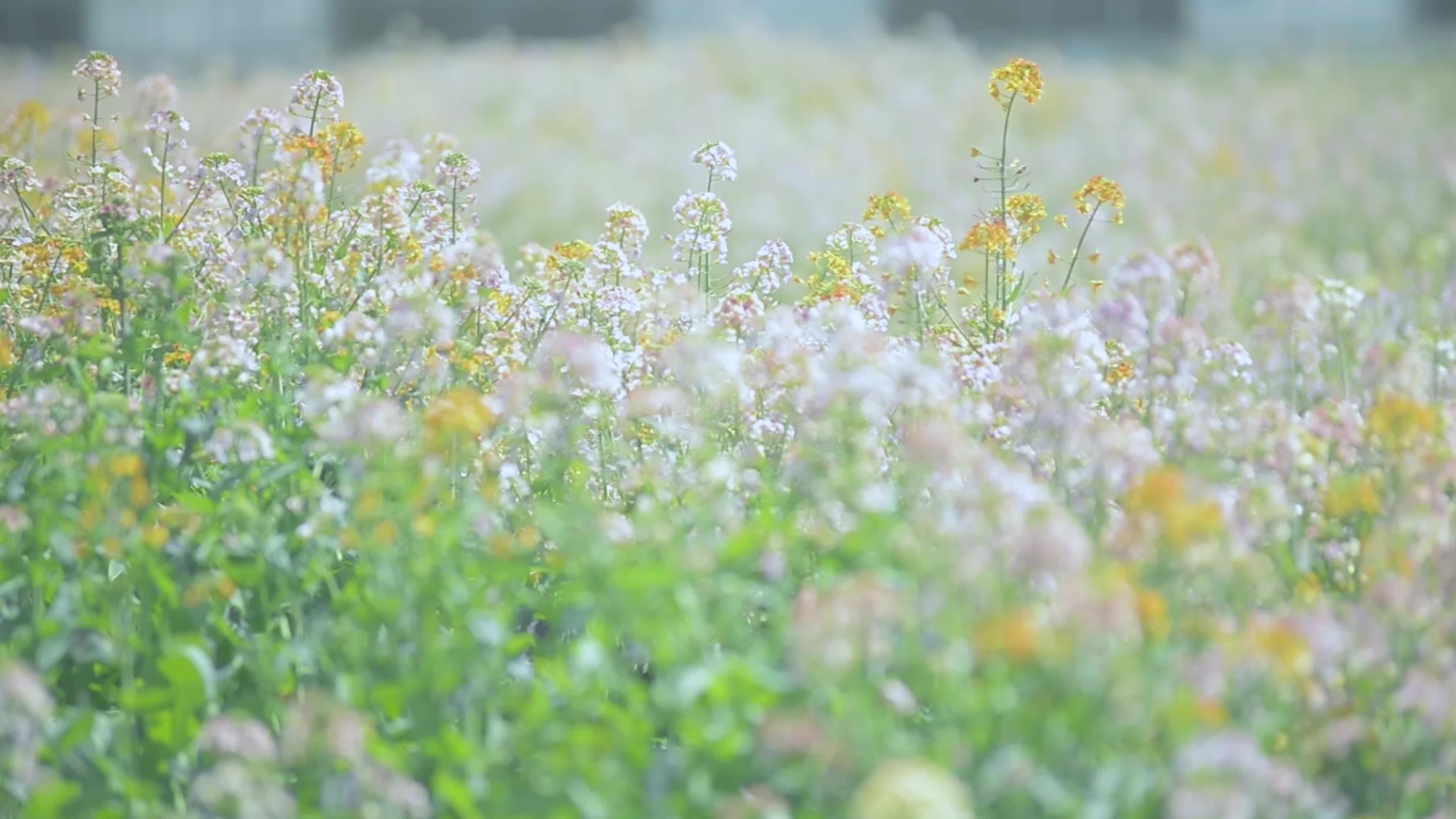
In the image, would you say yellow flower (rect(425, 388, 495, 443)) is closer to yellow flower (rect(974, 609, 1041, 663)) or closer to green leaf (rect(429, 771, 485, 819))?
green leaf (rect(429, 771, 485, 819))

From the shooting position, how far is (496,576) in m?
2.82

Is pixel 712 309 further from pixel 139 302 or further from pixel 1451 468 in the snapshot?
pixel 1451 468

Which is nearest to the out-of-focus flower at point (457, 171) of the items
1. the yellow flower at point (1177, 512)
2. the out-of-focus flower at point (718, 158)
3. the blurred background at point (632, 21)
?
the out-of-focus flower at point (718, 158)

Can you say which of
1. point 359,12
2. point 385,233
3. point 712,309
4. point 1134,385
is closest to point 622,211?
point 712,309

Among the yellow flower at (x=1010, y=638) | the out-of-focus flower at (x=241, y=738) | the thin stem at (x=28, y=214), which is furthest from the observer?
the thin stem at (x=28, y=214)

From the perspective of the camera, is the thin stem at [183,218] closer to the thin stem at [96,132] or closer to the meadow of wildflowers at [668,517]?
the meadow of wildflowers at [668,517]

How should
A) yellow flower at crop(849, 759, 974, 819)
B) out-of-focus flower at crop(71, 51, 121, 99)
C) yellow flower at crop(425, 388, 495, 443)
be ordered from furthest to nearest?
out-of-focus flower at crop(71, 51, 121, 99)
yellow flower at crop(425, 388, 495, 443)
yellow flower at crop(849, 759, 974, 819)

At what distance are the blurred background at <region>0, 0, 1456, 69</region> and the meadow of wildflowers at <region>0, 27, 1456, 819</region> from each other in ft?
56.2

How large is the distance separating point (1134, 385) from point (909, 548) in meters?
1.45

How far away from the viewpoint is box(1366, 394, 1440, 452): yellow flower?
9.11 feet

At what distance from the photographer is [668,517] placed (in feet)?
10.3

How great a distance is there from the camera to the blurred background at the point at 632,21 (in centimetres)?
2128

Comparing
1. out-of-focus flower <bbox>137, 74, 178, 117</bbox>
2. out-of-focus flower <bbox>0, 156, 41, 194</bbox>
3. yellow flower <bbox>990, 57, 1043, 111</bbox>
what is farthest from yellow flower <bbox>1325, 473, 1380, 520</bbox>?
out-of-focus flower <bbox>0, 156, 41, 194</bbox>

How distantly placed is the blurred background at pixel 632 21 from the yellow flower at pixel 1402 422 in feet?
60.5
